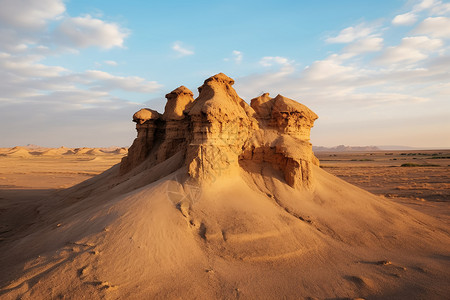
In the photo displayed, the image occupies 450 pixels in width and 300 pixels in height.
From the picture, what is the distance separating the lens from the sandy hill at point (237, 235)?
484cm

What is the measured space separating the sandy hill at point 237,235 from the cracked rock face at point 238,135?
0.14 ft

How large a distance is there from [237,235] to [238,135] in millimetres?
4043

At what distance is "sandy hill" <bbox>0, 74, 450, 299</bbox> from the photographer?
4844 mm

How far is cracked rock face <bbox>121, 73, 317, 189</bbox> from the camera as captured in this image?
8086 mm

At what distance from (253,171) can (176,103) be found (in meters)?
6.74

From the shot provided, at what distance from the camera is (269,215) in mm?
7262

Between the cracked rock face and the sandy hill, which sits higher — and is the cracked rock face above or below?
above

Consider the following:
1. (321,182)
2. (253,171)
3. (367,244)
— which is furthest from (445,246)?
(253,171)

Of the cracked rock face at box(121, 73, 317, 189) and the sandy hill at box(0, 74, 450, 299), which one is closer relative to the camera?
the sandy hill at box(0, 74, 450, 299)

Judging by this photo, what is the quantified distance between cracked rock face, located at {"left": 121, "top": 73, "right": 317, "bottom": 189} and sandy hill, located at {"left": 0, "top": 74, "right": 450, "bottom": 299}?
43 mm

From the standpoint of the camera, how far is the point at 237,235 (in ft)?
20.7

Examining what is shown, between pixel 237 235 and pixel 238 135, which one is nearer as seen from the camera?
pixel 237 235

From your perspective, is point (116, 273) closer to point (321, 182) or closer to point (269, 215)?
point (269, 215)

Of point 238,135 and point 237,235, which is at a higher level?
point 238,135
